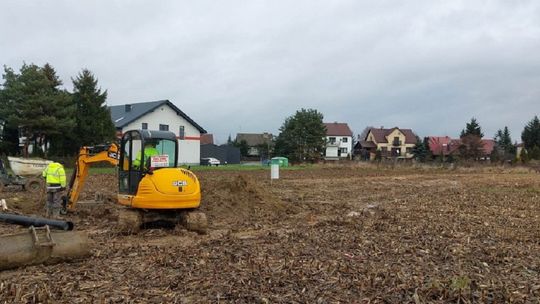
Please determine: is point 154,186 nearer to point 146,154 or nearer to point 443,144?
A: point 146,154

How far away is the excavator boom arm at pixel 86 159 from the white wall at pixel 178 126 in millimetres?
42130

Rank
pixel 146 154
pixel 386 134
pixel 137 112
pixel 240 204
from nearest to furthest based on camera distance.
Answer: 1. pixel 146 154
2. pixel 240 204
3. pixel 137 112
4. pixel 386 134

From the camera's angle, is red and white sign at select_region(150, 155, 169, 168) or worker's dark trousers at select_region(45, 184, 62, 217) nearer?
red and white sign at select_region(150, 155, 169, 168)

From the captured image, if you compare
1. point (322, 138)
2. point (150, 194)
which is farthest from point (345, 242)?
point (322, 138)

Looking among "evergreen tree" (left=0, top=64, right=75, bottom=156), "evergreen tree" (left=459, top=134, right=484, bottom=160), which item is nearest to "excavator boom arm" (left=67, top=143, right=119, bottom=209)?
"evergreen tree" (left=0, top=64, right=75, bottom=156)

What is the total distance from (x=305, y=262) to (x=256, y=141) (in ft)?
335

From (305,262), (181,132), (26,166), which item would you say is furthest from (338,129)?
(305,262)

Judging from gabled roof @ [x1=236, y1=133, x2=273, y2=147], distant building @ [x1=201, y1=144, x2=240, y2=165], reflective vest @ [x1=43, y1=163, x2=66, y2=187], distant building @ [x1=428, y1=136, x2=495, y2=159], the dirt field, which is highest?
gabled roof @ [x1=236, y1=133, x2=273, y2=147]

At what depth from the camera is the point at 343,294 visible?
5715 mm

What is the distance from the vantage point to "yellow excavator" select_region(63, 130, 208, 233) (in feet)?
33.8

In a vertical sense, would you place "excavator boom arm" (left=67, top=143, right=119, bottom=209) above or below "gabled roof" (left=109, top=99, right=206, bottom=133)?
below

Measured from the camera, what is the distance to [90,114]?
144 feet

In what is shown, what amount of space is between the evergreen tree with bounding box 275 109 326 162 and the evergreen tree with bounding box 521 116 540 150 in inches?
1319

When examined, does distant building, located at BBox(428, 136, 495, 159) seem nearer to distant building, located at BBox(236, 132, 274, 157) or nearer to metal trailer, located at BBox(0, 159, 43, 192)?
distant building, located at BBox(236, 132, 274, 157)
